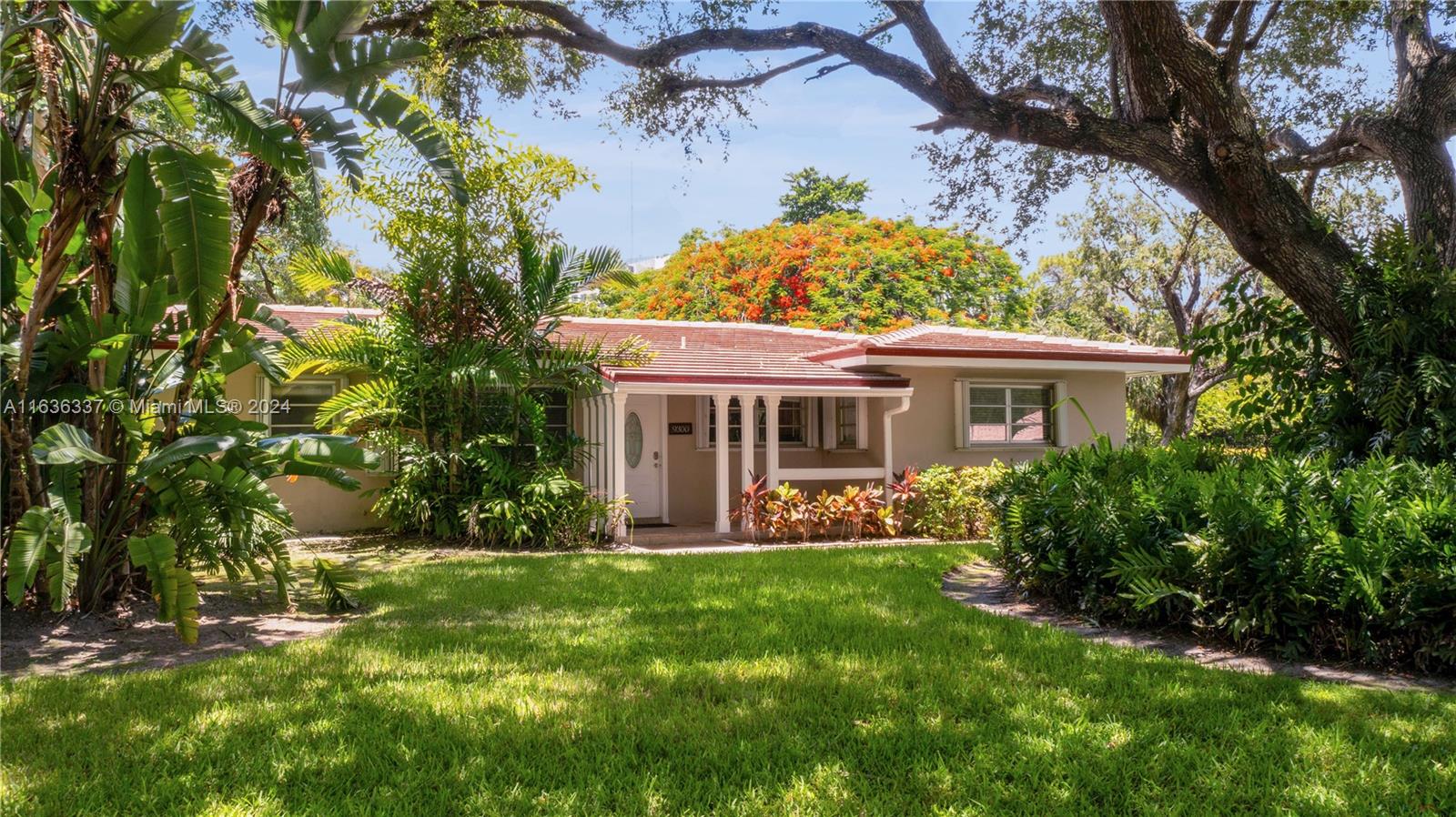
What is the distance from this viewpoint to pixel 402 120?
7199mm

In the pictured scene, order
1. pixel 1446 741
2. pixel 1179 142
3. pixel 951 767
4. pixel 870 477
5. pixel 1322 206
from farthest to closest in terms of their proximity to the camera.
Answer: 1. pixel 1322 206
2. pixel 870 477
3. pixel 1179 142
4. pixel 1446 741
5. pixel 951 767

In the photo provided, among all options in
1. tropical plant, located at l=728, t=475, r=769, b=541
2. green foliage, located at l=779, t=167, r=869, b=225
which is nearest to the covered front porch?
tropical plant, located at l=728, t=475, r=769, b=541

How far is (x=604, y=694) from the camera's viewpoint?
5.16 metres

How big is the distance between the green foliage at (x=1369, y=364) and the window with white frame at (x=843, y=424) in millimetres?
6944

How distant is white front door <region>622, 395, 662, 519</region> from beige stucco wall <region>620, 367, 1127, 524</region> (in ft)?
0.88

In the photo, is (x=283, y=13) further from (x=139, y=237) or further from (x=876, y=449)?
(x=876, y=449)

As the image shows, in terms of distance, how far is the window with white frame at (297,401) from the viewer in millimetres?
13648

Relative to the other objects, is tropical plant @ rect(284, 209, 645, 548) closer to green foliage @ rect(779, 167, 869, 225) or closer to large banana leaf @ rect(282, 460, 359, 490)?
large banana leaf @ rect(282, 460, 359, 490)

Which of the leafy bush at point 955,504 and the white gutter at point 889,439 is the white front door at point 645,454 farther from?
the leafy bush at point 955,504

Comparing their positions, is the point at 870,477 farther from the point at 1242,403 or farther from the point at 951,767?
the point at 951,767

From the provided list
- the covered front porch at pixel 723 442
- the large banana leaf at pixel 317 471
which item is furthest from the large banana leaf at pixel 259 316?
the covered front porch at pixel 723 442

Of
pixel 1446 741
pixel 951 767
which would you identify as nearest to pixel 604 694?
pixel 951 767

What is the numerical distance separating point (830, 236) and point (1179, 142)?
67.2 ft

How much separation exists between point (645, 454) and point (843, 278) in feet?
47.1
